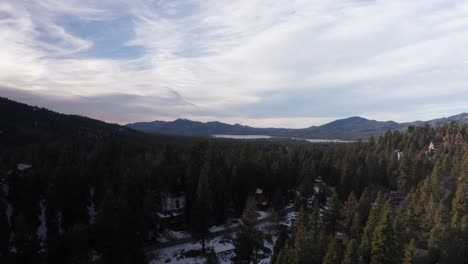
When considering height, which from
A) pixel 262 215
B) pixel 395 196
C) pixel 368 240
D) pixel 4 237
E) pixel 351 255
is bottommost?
pixel 262 215

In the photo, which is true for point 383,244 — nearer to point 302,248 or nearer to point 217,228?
point 302,248

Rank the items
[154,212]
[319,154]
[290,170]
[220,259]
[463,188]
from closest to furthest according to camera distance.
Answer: [220,259] < [154,212] < [463,188] < [290,170] < [319,154]

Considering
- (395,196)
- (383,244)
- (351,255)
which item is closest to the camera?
(351,255)

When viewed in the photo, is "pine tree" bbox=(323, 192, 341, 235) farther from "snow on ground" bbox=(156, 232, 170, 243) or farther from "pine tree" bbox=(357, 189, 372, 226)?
"snow on ground" bbox=(156, 232, 170, 243)

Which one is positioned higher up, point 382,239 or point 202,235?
point 382,239

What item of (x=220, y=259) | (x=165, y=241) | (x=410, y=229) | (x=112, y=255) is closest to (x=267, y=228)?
(x=220, y=259)

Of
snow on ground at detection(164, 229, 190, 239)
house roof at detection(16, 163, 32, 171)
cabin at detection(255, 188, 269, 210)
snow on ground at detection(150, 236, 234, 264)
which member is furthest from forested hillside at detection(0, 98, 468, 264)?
snow on ground at detection(150, 236, 234, 264)

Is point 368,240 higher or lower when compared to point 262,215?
higher

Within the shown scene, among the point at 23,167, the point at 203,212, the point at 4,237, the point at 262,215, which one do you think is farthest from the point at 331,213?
the point at 23,167

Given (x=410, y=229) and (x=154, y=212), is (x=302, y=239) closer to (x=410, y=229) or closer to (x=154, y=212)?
(x=410, y=229)
